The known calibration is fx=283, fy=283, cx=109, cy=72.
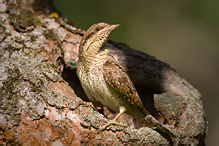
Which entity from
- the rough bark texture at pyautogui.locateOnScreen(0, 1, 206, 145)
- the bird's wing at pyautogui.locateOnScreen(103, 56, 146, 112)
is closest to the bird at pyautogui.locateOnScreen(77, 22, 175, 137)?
the bird's wing at pyautogui.locateOnScreen(103, 56, 146, 112)

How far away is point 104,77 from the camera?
3.14 m

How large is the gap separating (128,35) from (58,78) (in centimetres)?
388

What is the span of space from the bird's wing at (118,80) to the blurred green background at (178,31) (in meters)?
3.45

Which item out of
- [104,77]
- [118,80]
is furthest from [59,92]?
[118,80]

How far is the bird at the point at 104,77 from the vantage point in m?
3.15

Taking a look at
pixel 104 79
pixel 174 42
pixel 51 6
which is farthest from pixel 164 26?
pixel 104 79

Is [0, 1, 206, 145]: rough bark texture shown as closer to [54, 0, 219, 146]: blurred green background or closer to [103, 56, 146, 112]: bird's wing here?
[103, 56, 146, 112]: bird's wing

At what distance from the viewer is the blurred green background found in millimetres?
6770

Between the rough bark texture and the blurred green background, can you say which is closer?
the rough bark texture

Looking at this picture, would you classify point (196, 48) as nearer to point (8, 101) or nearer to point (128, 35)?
point (128, 35)

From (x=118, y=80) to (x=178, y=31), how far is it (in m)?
4.76

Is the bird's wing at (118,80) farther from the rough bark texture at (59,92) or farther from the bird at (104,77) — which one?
the rough bark texture at (59,92)

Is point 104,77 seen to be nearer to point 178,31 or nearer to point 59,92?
point 59,92

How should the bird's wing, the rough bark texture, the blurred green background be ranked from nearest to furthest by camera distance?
the rough bark texture, the bird's wing, the blurred green background
